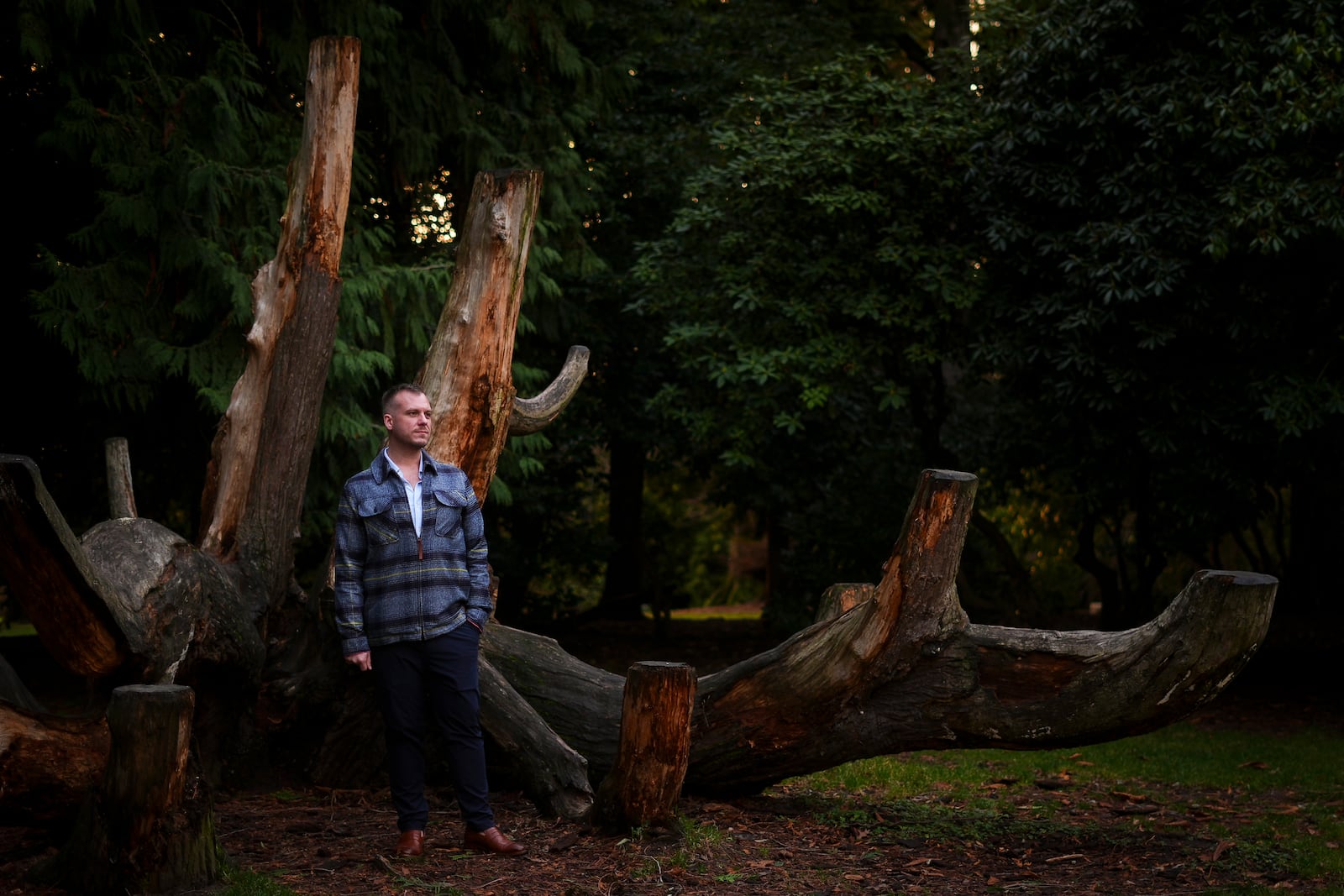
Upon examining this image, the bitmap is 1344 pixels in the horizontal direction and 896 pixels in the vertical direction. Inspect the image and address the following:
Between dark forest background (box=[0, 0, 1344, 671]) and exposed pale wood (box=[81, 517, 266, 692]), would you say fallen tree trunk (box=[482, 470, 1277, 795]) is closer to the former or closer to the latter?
exposed pale wood (box=[81, 517, 266, 692])

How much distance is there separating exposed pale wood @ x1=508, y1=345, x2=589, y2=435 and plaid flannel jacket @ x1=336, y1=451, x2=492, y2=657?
81.2 inches

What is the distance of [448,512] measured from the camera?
5.54 m

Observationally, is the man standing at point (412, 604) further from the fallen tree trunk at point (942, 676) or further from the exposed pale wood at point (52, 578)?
the fallen tree trunk at point (942, 676)

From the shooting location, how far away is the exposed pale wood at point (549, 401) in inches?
302

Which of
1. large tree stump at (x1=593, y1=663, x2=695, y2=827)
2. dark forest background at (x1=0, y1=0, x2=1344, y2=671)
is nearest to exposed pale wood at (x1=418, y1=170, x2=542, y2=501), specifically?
large tree stump at (x1=593, y1=663, x2=695, y2=827)

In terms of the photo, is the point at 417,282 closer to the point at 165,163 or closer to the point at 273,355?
the point at 165,163

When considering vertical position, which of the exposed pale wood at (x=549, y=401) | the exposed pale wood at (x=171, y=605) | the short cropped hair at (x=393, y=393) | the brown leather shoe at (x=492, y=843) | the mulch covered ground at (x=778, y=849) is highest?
the exposed pale wood at (x=549, y=401)

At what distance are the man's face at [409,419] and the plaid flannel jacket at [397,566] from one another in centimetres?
11

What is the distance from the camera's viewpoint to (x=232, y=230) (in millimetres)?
10430

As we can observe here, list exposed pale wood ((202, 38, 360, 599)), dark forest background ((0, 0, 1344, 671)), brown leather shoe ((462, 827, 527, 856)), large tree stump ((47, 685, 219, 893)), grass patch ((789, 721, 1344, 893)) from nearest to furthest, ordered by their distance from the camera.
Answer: large tree stump ((47, 685, 219, 893)) → brown leather shoe ((462, 827, 527, 856)) → grass patch ((789, 721, 1344, 893)) → exposed pale wood ((202, 38, 360, 599)) → dark forest background ((0, 0, 1344, 671))

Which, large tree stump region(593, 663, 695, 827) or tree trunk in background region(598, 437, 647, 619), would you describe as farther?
tree trunk in background region(598, 437, 647, 619)

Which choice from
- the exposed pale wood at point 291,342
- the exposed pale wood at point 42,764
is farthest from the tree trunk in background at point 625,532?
the exposed pale wood at point 42,764

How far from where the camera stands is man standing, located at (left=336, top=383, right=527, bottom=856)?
5422 mm

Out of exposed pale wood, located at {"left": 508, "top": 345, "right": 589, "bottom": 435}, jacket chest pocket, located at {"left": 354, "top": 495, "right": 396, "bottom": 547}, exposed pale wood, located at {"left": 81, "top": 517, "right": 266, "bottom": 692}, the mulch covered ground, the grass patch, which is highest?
exposed pale wood, located at {"left": 508, "top": 345, "right": 589, "bottom": 435}
